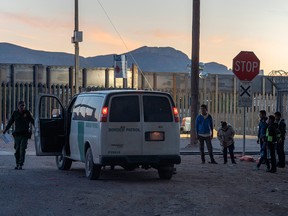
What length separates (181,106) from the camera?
141 ft

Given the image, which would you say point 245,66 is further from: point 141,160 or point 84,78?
point 84,78

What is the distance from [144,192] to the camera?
561 inches

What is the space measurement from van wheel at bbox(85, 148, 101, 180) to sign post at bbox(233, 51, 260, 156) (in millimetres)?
7205

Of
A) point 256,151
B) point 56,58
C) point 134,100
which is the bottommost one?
point 256,151

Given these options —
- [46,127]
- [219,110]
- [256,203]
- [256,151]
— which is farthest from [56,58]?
[256,203]

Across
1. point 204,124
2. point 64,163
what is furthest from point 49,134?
point 204,124

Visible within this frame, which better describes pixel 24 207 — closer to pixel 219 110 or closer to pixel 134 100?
pixel 134 100

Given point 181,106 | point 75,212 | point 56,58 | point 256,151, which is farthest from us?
point 56,58

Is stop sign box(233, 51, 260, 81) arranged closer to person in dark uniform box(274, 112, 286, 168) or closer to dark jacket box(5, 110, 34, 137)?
person in dark uniform box(274, 112, 286, 168)

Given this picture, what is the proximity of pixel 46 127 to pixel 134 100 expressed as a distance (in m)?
3.57

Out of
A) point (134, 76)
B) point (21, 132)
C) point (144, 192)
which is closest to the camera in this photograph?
point (144, 192)

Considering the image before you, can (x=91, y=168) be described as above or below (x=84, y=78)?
below

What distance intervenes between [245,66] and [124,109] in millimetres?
7526

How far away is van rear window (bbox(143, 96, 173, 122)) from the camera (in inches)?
639
